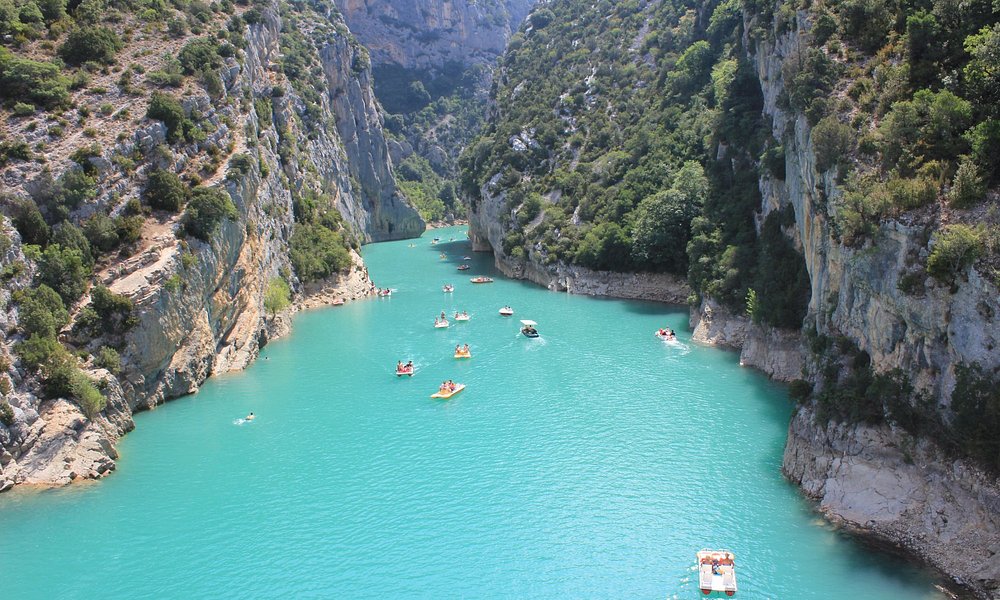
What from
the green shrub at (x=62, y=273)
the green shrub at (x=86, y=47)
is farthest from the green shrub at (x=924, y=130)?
the green shrub at (x=86, y=47)

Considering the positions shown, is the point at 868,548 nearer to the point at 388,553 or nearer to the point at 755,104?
the point at 388,553

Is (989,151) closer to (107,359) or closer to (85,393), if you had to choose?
(85,393)

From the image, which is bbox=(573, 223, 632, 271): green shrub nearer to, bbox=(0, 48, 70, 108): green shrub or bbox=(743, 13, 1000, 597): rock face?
bbox=(743, 13, 1000, 597): rock face

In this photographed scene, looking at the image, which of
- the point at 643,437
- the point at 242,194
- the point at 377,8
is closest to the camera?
the point at 643,437

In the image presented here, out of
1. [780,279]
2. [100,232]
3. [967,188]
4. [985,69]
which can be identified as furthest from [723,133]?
[100,232]

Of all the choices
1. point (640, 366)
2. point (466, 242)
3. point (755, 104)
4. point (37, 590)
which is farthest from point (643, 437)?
point (466, 242)
